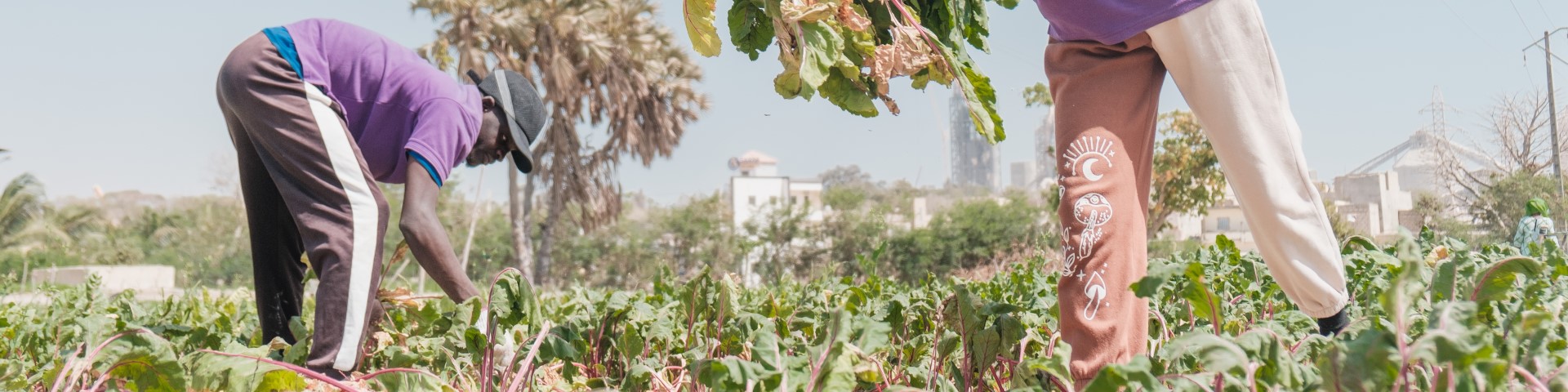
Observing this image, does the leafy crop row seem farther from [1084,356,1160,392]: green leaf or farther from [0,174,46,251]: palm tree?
[0,174,46,251]: palm tree

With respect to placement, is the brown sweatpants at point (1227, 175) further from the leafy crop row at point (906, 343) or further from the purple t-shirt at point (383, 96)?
the purple t-shirt at point (383, 96)

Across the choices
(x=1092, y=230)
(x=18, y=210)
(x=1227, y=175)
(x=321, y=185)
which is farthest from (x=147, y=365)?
(x=18, y=210)

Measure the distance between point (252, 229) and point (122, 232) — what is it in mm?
39107

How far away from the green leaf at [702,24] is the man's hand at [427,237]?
754 mm

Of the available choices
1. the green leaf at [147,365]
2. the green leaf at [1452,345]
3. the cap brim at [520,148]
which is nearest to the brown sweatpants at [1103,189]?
the green leaf at [1452,345]

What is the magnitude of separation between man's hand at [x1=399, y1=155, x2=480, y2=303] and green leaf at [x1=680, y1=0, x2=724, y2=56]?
29.7 inches

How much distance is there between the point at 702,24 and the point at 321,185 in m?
0.91

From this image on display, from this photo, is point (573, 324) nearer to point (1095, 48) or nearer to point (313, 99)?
point (313, 99)

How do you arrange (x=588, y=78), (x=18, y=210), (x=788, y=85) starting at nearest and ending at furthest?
1. (x=788, y=85)
2. (x=588, y=78)
3. (x=18, y=210)

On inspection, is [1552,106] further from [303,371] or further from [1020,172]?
[1020,172]

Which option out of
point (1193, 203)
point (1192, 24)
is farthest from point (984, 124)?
point (1193, 203)

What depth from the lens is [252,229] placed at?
233 cm

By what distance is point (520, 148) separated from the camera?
2.51 m

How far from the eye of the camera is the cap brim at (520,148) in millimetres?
2498
